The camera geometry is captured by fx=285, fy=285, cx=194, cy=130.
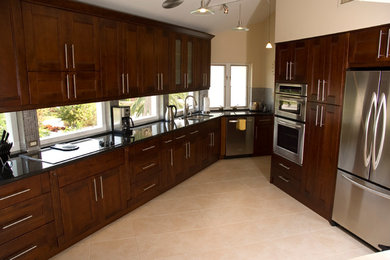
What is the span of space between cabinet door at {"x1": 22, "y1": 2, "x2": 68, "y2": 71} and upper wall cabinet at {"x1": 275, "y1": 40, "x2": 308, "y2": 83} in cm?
271

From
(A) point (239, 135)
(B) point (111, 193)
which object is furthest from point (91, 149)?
(A) point (239, 135)

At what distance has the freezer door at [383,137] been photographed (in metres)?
2.52

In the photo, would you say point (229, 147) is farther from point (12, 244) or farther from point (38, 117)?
point (12, 244)

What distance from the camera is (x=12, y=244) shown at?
2.25 meters

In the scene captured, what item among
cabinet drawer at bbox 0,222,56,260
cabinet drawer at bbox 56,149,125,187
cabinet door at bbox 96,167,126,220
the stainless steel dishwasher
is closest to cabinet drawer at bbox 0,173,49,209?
cabinet drawer at bbox 56,149,125,187

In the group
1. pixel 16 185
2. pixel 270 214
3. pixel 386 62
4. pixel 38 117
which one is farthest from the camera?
pixel 270 214

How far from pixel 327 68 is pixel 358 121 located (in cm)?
72

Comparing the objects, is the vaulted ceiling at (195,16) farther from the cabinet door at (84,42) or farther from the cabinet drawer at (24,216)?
the cabinet drawer at (24,216)

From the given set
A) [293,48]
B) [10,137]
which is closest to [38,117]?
[10,137]

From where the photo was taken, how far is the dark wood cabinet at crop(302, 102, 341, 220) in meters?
3.16

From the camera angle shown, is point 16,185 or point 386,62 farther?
point 386,62

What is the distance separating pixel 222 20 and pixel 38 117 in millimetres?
3426

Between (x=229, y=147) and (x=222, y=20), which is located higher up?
(x=222, y=20)

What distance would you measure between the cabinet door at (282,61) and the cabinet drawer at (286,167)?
1160mm
